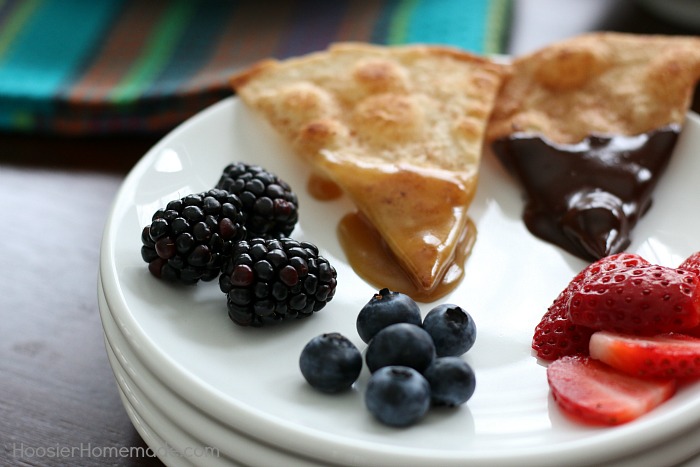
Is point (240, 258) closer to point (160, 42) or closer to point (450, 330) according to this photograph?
point (450, 330)

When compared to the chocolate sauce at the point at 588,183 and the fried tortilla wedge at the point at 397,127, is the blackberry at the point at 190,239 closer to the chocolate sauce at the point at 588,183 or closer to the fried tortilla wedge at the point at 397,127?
the fried tortilla wedge at the point at 397,127

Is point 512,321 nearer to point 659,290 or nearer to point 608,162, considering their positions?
point 659,290

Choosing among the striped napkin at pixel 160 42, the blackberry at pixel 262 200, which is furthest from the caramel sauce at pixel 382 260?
the striped napkin at pixel 160 42

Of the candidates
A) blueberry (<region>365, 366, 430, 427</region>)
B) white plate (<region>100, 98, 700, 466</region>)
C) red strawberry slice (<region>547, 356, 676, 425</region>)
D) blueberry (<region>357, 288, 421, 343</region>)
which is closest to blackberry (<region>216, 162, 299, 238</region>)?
white plate (<region>100, 98, 700, 466</region>)

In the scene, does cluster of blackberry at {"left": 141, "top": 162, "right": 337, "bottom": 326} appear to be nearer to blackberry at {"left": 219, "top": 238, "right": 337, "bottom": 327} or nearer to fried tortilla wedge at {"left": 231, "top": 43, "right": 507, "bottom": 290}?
blackberry at {"left": 219, "top": 238, "right": 337, "bottom": 327}

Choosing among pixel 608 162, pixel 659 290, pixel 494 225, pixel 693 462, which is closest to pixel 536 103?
pixel 608 162

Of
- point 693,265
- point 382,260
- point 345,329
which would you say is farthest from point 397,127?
point 693,265
